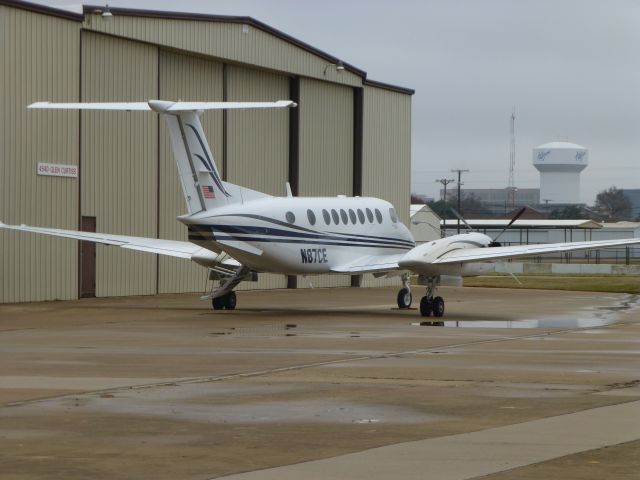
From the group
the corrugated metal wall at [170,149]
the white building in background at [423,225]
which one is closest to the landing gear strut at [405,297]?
the corrugated metal wall at [170,149]

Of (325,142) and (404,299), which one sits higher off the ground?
(325,142)

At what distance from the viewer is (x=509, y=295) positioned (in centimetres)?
4591

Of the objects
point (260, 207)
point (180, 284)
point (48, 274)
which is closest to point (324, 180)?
point (180, 284)

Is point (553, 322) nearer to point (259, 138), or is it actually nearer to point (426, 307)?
point (426, 307)

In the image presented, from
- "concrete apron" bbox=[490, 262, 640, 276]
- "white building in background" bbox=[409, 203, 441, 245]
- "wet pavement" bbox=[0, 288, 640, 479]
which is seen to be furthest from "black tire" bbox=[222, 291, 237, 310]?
"white building in background" bbox=[409, 203, 441, 245]

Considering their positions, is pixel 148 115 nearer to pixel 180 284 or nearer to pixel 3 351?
pixel 180 284

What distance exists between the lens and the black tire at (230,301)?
33188 millimetres

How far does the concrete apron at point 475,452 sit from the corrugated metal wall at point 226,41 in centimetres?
3032

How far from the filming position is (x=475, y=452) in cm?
1048

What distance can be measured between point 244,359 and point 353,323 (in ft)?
31.6

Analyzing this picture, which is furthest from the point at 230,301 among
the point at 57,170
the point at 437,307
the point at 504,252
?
the point at 57,170

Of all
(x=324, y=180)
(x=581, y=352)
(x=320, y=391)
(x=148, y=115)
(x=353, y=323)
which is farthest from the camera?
(x=324, y=180)

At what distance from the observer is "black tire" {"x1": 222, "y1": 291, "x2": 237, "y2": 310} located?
33.2 m

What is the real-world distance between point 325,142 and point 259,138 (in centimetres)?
457
